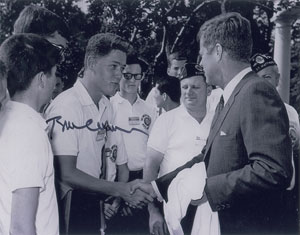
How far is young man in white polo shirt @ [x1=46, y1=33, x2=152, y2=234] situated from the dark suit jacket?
0.82 metres

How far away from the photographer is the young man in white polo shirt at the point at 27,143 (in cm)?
155

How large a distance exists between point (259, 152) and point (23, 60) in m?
1.03

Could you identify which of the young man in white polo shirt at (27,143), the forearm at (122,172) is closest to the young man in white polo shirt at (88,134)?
the forearm at (122,172)

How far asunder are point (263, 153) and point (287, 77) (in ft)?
15.2

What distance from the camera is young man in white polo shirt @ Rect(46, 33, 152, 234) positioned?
254cm

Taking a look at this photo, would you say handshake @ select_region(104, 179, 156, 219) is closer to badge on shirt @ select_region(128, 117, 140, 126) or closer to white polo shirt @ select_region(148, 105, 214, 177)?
white polo shirt @ select_region(148, 105, 214, 177)

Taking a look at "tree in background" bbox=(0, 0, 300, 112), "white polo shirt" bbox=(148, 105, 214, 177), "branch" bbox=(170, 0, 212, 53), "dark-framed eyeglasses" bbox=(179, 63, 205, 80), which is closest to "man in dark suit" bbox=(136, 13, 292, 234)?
"white polo shirt" bbox=(148, 105, 214, 177)

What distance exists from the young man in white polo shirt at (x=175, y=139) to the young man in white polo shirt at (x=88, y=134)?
16.2 inches

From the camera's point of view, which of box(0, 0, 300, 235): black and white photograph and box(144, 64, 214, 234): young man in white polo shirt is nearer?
box(0, 0, 300, 235): black and white photograph

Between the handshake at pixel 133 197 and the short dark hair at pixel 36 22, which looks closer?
the short dark hair at pixel 36 22

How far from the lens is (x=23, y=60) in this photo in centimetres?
176

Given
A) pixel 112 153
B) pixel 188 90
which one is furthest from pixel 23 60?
pixel 188 90

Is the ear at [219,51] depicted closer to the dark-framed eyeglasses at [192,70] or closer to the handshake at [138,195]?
the handshake at [138,195]
